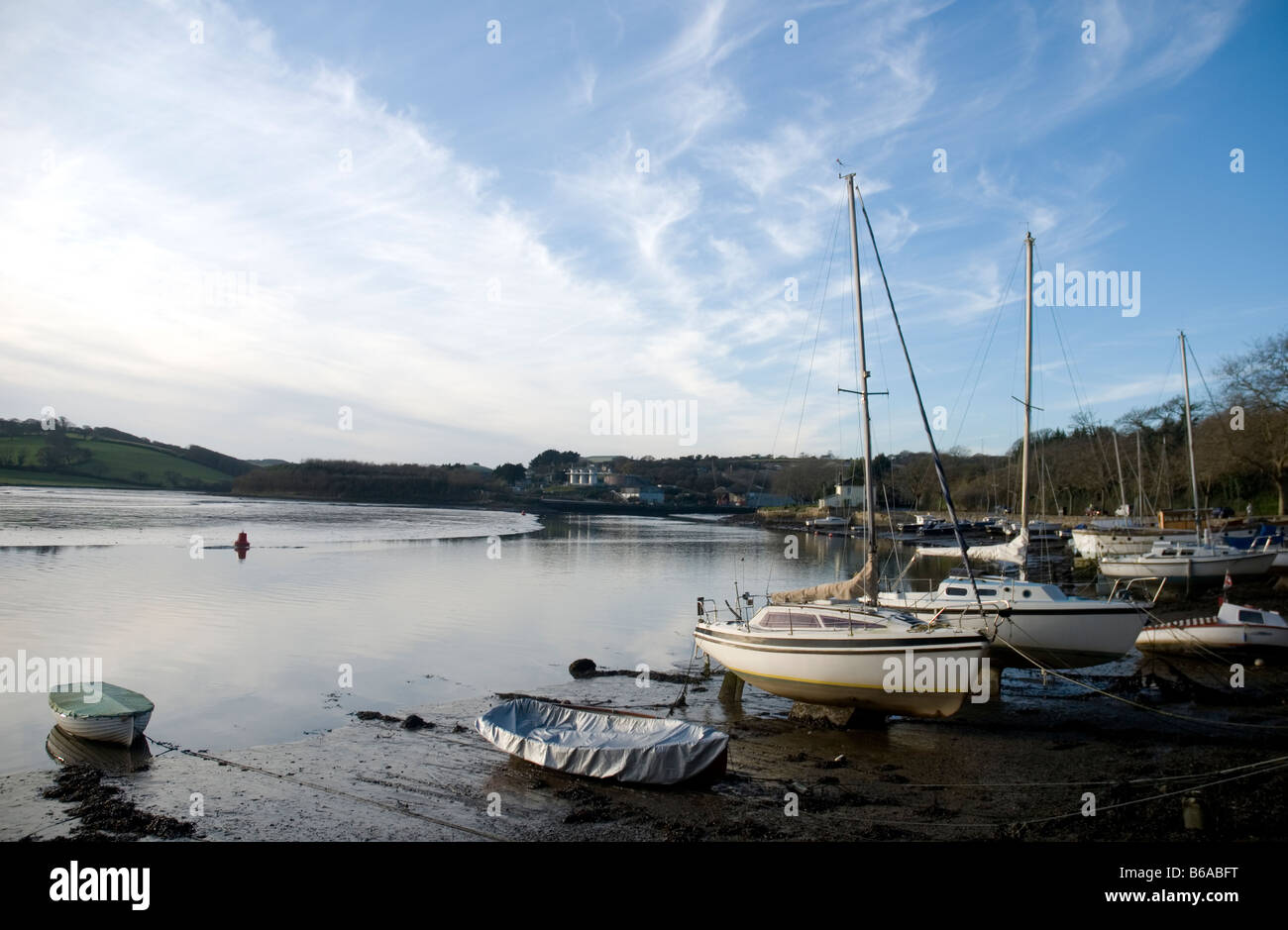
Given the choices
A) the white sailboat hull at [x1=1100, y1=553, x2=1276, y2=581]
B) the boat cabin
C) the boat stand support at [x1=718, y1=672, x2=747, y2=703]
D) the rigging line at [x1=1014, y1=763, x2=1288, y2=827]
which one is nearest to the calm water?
the boat stand support at [x1=718, y1=672, x2=747, y2=703]

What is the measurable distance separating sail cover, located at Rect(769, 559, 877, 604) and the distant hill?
14102 cm

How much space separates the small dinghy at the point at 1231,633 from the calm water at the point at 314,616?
14.1 meters

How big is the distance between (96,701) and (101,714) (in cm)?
72

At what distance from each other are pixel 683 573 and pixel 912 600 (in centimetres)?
2794

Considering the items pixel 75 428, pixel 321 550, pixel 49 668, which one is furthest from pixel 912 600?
pixel 75 428

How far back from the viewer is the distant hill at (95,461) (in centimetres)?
12425

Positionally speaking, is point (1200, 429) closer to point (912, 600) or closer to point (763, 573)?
point (763, 573)

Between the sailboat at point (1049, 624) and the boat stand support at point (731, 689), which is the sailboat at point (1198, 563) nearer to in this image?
the sailboat at point (1049, 624)

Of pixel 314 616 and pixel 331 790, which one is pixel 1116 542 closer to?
pixel 314 616

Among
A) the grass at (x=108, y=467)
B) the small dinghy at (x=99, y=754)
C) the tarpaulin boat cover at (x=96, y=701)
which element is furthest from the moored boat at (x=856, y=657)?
the grass at (x=108, y=467)

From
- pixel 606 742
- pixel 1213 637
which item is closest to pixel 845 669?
pixel 606 742

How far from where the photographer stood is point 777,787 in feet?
41.4

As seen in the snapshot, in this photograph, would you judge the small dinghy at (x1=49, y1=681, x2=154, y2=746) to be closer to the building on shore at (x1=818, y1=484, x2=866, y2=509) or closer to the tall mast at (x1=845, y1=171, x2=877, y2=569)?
the tall mast at (x1=845, y1=171, x2=877, y2=569)

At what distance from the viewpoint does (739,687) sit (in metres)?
19.1
